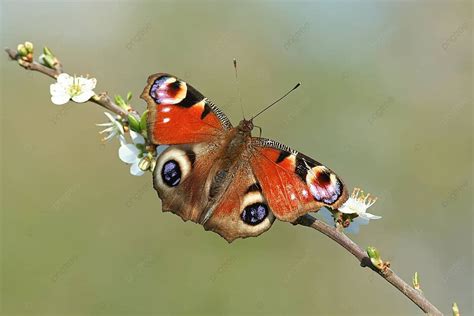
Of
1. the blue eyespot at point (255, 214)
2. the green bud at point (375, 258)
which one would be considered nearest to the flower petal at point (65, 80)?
the blue eyespot at point (255, 214)

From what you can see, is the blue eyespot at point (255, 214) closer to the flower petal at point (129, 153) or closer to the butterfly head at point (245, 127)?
the butterfly head at point (245, 127)

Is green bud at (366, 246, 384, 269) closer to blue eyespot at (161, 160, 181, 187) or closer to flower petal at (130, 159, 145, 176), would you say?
blue eyespot at (161, 160, 181, 187)

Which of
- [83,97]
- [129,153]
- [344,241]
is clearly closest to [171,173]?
[129,153]

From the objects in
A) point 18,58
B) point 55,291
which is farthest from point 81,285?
point 18,58

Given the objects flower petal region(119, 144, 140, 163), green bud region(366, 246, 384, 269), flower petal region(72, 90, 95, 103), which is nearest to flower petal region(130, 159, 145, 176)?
flower petal region(119, 144, 140, 163)

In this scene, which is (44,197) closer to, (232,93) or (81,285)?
(81,285)

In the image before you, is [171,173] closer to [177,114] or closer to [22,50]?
[177,114]
